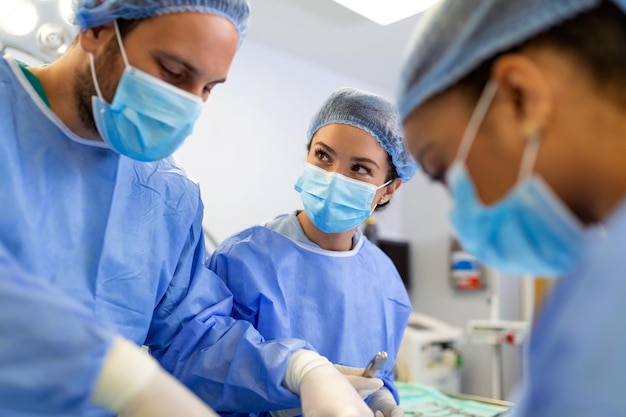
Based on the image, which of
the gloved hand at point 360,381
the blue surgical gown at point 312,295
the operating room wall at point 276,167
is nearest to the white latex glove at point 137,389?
the gloved hand at point 360,381

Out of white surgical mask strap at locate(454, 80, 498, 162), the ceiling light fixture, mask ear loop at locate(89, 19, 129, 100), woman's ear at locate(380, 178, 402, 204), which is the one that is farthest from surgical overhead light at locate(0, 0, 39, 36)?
white surgical mask strap at locate(454, 80, 498, 162)

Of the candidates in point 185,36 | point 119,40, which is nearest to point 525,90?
point 185,36

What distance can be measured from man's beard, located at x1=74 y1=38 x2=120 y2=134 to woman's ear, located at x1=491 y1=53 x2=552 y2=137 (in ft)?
2.22

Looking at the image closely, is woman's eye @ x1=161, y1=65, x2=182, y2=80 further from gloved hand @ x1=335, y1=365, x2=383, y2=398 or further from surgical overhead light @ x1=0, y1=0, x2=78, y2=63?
surgical overhead light @ x1=0, y1=0, x2=78, y2=63

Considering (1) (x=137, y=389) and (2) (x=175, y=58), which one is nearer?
(1) (x=137, y=389)

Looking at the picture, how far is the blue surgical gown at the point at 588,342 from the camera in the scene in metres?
0.50

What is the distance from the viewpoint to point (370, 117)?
59.4 inches

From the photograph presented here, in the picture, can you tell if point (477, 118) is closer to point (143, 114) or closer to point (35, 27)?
point (143, 114)

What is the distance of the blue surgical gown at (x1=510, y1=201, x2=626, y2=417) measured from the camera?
0.50 m

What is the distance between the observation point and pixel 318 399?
96 cm

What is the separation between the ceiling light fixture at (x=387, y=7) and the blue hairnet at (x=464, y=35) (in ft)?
6.74

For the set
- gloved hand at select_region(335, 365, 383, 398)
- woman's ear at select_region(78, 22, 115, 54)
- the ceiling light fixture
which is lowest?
gloved hand at select_region(335, 365, 383, 398)

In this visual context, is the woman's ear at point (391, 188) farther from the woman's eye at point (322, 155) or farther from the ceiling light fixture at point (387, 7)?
the ceiling light fixture at point (387, 7)

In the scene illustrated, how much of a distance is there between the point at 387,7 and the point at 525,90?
7.41 feet
